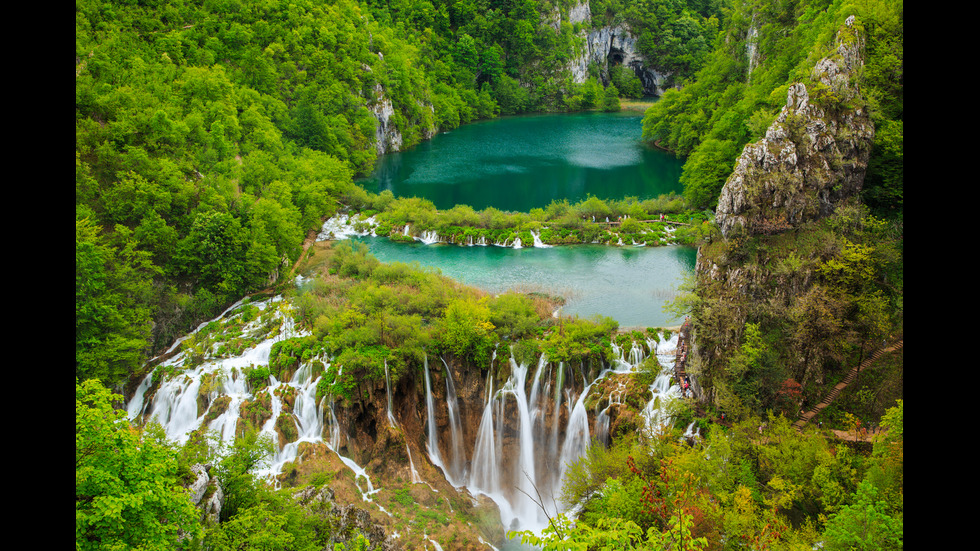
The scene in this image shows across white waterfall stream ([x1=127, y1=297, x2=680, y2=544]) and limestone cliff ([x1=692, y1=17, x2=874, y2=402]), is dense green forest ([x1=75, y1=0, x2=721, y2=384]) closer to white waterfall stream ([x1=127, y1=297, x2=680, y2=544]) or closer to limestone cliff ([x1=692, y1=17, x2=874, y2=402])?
white waterfall stream ([x1=127, y1=297, x2=680, y2=544])

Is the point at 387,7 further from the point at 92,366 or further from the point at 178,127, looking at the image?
the point at 92,366

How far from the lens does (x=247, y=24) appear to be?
2530 inches

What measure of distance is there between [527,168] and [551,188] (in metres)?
8.55

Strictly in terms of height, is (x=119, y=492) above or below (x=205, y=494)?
above

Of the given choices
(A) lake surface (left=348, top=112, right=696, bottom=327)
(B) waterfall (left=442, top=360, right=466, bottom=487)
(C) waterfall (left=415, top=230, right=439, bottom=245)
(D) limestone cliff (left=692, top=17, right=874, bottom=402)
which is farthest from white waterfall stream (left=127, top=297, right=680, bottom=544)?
(C) waterfall (left=415, top=230, right=439, bottom=245)

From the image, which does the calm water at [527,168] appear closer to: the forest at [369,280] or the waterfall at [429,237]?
the forest at [369,280]

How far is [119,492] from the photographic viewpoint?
12.3m

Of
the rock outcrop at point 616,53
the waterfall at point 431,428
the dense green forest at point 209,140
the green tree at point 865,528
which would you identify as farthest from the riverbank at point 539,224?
the rock outcrop at point 616,53

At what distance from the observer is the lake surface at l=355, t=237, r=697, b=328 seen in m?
36.6

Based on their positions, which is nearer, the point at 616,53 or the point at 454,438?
the point at 454,438

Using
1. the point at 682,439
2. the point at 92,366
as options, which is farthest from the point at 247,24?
the point at 682,439

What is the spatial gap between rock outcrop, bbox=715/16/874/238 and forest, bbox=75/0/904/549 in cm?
96

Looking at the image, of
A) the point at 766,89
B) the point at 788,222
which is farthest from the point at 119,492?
the point at 766,89

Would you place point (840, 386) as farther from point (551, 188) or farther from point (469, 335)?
point (551, 188)
